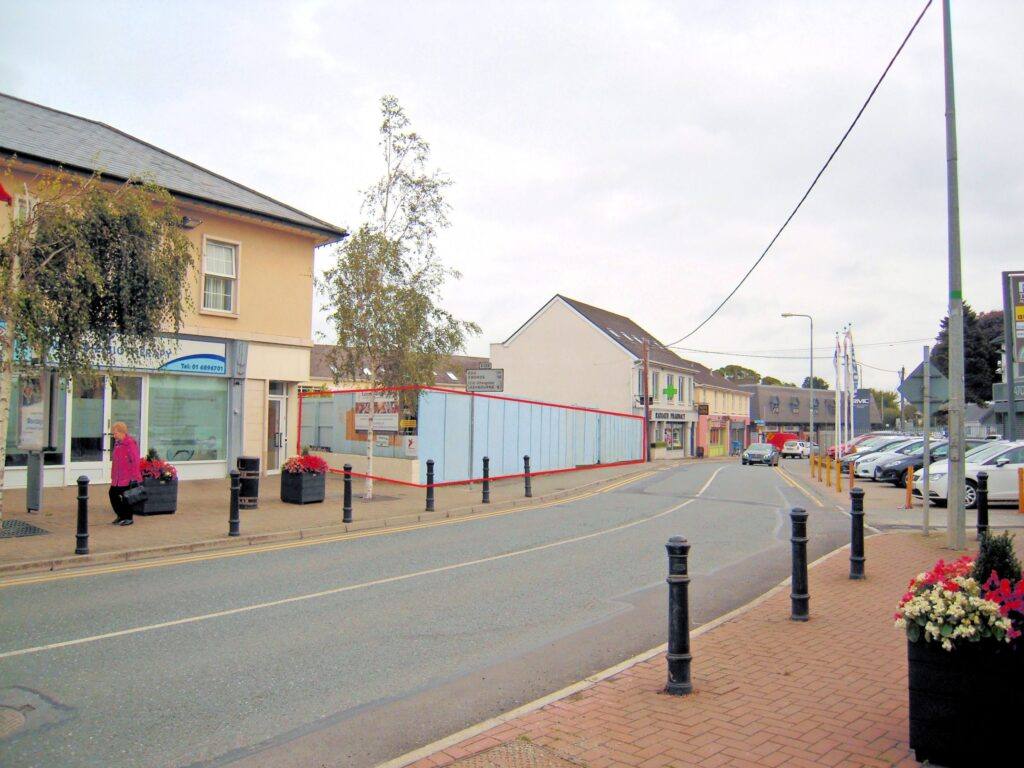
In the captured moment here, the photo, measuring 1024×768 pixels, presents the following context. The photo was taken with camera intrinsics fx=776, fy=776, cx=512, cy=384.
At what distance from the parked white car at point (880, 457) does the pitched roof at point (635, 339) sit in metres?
20.5

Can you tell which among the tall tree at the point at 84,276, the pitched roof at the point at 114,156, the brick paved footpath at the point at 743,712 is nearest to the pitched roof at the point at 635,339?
the pitched roof at the point at 114,156

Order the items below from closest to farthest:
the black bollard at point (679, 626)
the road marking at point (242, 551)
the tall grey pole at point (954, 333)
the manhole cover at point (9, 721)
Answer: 1. the manhole cover at point (9, 721)
2. the black bollard at point (679, 626)
3. the road marking at point (242, 551)
4. the tall grey pole at point (954, 333)

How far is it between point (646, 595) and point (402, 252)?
38.0 feet

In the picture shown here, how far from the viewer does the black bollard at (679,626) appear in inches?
209

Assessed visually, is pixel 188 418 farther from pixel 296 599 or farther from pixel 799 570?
pixel 799 570

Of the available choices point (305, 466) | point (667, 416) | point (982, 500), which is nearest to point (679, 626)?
point (982, 500)

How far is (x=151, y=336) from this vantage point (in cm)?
1316

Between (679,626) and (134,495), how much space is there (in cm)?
1066

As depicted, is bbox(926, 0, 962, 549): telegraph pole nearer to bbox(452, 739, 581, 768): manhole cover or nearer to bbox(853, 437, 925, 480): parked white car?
bbox(452, 739, 581, 768): manhole cover

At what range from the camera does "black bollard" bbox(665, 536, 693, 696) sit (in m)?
5.30

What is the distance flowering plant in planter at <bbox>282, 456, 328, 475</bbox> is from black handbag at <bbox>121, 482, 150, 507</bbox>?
145 inches

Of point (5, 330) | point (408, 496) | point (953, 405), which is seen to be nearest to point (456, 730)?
point (953, 405)

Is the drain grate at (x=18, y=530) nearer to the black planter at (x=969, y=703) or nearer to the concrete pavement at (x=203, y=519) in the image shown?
the concrete pavement at (x=203, y=519)

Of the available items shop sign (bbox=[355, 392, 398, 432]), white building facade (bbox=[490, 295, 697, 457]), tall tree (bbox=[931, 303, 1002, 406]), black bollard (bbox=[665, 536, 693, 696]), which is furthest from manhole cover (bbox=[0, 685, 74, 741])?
tall tree (bbox=[931, 303, 1002, 406])
